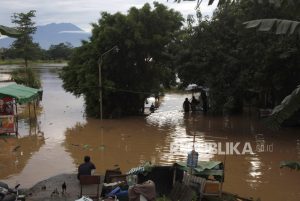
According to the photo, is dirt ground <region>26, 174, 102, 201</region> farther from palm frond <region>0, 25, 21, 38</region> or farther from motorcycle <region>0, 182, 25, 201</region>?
palm frond <region>0, 25, 21, 38</region>

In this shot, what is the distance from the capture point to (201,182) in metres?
10.9

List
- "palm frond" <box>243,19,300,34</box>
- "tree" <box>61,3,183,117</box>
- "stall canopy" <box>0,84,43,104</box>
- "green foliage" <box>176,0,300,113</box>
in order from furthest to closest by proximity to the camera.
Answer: "tree" <box>61,3,183,117</box> → "green foliage" <box>176,0,300,113</box> → "stall canopy" <box>0,84,43,104</box> → "palm frond" <box>243,19,300,34</box>

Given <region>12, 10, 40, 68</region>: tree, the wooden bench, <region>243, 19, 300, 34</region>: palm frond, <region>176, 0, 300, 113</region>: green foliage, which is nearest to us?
<region>243, 19, 300, 34</region>: palm frond

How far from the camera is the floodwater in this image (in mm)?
14867

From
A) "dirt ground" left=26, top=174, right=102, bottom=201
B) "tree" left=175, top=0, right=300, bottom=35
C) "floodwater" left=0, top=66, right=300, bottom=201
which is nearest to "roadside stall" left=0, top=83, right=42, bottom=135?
"floodwater" left=0, top=66, right=300, bottom=201

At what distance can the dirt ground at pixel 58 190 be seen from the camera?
10.8m

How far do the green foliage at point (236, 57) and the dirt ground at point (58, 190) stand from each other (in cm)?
905

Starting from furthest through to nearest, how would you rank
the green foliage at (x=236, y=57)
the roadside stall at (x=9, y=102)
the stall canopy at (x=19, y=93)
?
1. the green foliage at (x=236, y=57)
2. the roadside stall at (x=9, y=102)
3. the stall canopy at (x=19, y=93)

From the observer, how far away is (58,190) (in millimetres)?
11594

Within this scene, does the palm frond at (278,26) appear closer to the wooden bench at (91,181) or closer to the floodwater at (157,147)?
the wooden bench at (91,181)

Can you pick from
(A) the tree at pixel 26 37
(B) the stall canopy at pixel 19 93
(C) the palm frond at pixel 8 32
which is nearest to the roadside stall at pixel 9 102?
(B) the stall canopy at pixel 19 93

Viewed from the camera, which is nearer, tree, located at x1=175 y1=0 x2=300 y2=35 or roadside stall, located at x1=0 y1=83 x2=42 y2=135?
tree, located at x1=175 y1=0 x2=300 y2=35

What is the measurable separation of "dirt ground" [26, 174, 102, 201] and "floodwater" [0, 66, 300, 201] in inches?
80.0

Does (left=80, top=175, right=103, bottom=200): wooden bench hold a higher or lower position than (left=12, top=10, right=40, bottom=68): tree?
lower
